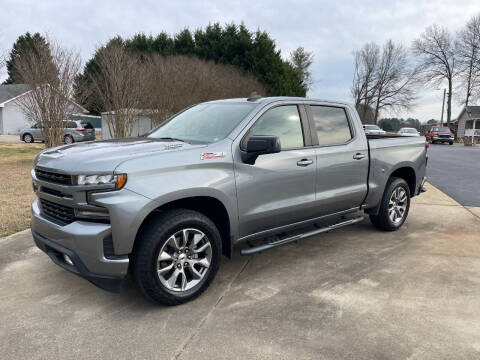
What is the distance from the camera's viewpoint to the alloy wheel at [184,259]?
307cm

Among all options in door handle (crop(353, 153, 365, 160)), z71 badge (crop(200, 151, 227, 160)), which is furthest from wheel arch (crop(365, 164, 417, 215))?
z71 badge (crop(200, 151, 227, 160))

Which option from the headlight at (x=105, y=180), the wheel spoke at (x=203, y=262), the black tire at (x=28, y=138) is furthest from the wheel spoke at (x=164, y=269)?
the black tire at (x=28, y=138)

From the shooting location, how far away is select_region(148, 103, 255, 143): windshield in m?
3.67

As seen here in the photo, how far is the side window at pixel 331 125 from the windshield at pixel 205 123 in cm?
90

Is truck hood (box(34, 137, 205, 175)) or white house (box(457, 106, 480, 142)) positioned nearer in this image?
truck hood (box(34, 137, 205, 175))

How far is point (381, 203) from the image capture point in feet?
16.7

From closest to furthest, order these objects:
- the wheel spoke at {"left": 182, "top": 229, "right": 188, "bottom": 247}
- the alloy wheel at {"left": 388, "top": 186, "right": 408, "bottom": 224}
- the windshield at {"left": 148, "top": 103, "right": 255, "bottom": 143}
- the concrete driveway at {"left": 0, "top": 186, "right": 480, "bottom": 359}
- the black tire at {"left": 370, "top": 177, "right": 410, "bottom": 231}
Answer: the concrete driveway at {"left": 0, "top": 186, "right": 480, "bottom": 359}, the wheel spoke at {"left": 182, "top": 229, "right": 188, "bottom": 247}, the windshield at {"left": 148, "top": 103, "right": 255, "bottom": 143}, the black tire at {"left": 370, "top": 177, "right": 410, "bottom": 231}, the alloy wheel at {"left": 388, "top": 186, "right": 408, "bottom": 224}

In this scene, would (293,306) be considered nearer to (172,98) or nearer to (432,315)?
(432,315)

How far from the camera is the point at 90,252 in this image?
9.05 ft

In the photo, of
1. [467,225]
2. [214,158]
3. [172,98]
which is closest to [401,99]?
[172,98]

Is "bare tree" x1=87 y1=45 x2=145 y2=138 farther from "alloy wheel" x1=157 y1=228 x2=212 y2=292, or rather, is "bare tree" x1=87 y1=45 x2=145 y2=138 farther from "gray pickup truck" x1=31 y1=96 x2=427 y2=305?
"alloy wheel" x1=157 y1=228 x2=212 y2=292

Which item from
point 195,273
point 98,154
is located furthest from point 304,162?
point 98,154

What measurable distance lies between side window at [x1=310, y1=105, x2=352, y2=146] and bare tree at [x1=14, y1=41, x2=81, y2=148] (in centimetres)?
1021

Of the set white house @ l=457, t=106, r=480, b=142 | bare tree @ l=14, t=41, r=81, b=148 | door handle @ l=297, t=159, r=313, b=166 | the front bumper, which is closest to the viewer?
the front bumper
